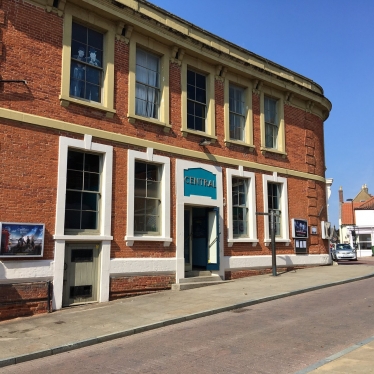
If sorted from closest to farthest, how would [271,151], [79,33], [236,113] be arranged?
1. [79,33]
2. [236,113]
3. [271,151]

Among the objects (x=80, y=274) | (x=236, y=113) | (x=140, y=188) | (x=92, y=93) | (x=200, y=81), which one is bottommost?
(x=80, y=274)

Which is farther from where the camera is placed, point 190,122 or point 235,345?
point 190,122

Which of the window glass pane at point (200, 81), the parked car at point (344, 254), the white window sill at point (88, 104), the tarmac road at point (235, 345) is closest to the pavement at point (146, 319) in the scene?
the tarmac road at point (235, 345)

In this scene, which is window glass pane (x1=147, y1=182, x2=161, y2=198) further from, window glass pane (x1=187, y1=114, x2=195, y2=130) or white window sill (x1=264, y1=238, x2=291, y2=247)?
white window sill (x1=264, y1=238, x2=291, y2=247)

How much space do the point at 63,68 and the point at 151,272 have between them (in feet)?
20.4

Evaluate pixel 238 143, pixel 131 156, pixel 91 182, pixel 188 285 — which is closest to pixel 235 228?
pixel 238 143

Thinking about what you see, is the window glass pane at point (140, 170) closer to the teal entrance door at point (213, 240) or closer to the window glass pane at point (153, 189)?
the window glass pane at point (153, 189)

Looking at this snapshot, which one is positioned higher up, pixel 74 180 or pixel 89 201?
pixel 74 180

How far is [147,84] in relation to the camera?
44.2 ft

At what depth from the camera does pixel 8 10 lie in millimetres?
10695

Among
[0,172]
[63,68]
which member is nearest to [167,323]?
[0,172]

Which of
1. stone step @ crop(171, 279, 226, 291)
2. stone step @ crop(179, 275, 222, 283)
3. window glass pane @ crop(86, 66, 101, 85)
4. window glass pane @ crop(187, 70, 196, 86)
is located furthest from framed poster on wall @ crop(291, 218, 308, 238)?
window glass pane @ crop(86, 66, 101, 85)

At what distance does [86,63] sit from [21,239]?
17.2ft

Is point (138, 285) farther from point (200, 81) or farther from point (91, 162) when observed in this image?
point (200, 81)
